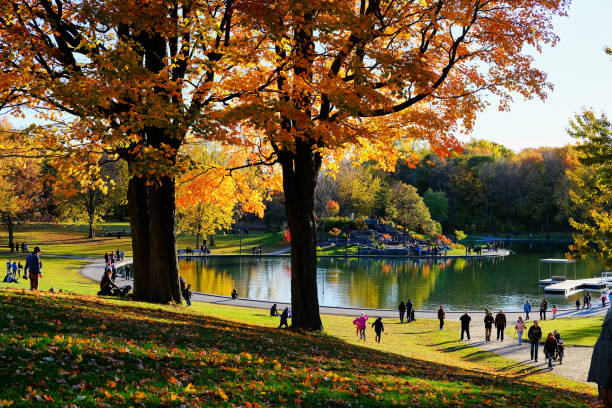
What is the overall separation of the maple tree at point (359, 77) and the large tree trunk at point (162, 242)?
12.5 ft

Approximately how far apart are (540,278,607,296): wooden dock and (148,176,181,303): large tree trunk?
35.5m

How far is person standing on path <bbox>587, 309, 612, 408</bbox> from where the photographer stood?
4523 millimetres

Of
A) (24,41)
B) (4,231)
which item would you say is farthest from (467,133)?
(4,231)

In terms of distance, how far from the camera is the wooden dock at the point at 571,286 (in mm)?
43000

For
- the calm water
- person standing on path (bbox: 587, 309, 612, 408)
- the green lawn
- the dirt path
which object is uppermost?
person standing on path (bbox: 587, 309, 612, 408)

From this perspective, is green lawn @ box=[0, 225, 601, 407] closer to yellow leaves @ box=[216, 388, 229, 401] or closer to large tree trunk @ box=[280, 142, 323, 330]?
yellow leaves @ box=[216, 388, 229, 401]

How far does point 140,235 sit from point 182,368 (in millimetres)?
10186

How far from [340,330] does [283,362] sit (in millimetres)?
15112

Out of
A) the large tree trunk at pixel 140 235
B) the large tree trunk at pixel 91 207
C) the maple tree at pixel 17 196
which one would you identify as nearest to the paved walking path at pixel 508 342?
the large tree trunk at pixel 140 235

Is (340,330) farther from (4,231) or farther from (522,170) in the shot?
(522,170)

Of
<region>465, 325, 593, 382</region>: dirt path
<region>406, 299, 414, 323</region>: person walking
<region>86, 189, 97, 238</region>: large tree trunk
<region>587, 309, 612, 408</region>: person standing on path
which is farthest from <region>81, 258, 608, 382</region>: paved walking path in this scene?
<region>86, 189, 97, 238</region>: large tree trunk

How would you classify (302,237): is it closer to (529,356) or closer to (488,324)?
(529,356)

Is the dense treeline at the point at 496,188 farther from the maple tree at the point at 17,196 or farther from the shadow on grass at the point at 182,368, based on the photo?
the shadow on grass at the point at 182,368

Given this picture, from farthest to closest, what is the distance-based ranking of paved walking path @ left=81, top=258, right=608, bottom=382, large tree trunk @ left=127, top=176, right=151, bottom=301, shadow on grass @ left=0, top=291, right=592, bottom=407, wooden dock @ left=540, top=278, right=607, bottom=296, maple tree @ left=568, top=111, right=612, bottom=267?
1. wooden dock @ left=540, top=278, right=607, bottom=296
2. maple tree @ left=568, top=111, right=612, bottom=267
3. paved walking path @ left=81, top=258, right=608, bottom=382
4. large tree trunk @ left=127, top=176, right=151, bottom=301
5. shadow on grass @ left=0, top=291, right=592, bottom=407
